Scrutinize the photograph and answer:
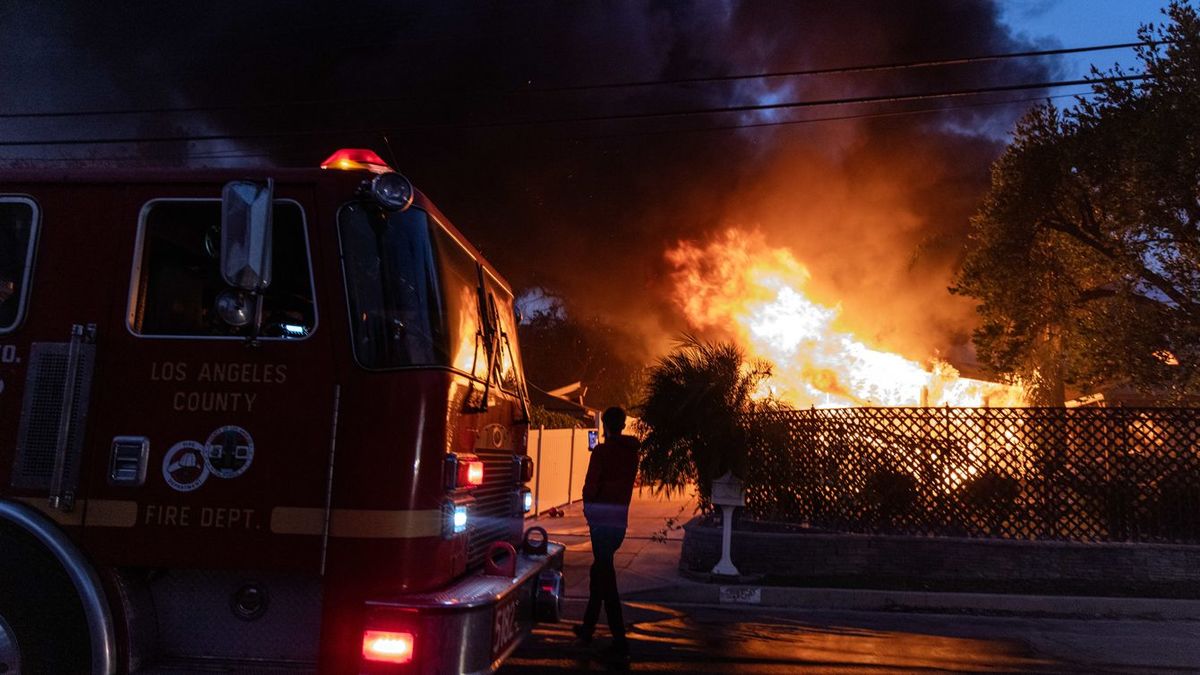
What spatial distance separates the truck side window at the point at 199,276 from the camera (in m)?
3.24

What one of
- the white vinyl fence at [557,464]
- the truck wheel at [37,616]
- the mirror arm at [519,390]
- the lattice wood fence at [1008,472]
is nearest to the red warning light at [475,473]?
the mirror arm at [519,390]

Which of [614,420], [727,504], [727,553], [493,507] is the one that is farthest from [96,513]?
[727,553]

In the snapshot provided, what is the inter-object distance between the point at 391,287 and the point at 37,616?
1893mm

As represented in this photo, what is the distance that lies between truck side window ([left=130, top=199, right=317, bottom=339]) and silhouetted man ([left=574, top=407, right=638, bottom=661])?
2.46 m

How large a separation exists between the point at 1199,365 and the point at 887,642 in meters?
8.62

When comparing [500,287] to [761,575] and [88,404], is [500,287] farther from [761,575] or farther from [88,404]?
[761,575]

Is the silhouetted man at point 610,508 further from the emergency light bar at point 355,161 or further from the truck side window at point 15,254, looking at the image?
the truck side window at point 15,254

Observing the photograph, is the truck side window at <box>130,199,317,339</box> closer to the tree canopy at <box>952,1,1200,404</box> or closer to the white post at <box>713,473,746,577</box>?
the white post at <box>713,473,746,577</box>

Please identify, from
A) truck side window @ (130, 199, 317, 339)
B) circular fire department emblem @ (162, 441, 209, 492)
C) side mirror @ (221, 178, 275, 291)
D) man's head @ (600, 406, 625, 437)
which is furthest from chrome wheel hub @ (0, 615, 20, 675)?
man's head @ (600, 406, 625, 437)

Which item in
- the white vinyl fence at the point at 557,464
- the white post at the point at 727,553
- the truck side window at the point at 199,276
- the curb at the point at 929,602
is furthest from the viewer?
the white vinyl fence at the point at 557,464

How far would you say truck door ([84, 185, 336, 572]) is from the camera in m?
3.05

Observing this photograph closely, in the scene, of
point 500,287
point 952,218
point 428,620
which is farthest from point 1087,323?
point 428,620

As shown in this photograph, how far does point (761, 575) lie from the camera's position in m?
8.50

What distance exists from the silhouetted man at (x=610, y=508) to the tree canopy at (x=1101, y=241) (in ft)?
31.5
